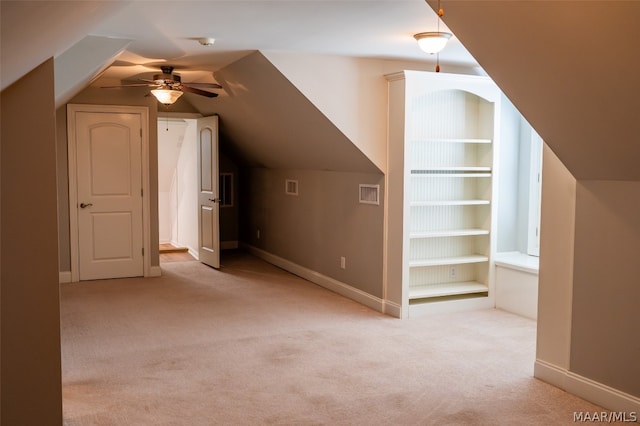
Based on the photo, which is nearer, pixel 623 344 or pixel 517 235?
pixel 623 344

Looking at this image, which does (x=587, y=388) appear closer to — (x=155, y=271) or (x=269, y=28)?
(x=269, y=28)

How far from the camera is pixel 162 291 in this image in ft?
21.7

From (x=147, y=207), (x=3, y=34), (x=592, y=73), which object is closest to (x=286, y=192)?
(x=147, y=207)

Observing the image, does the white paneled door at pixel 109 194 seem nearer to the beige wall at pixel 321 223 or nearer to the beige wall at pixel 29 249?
the beige wall at pixel 321 223

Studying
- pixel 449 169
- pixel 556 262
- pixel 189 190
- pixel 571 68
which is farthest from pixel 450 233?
pixel 189 190

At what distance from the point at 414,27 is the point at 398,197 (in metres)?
1.72

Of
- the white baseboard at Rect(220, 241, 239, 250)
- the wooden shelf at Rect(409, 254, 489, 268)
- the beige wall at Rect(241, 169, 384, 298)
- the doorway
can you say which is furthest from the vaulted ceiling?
the white baseboard at Rect(220, 241, 239, 250)

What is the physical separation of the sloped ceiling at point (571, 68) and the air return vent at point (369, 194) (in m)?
2.39

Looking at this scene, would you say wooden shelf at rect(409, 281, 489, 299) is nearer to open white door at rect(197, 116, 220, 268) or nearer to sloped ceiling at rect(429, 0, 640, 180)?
sloped ceiling at rect(429, 0, 640, 180)

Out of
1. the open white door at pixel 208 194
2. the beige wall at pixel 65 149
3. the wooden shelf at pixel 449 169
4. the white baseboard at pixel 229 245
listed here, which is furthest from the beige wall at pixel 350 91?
the white baseboard at pixel 229 245

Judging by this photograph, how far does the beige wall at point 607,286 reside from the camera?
3.38 m

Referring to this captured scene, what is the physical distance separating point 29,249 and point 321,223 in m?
4.54

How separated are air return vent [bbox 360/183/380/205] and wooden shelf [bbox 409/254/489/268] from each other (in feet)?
2.31

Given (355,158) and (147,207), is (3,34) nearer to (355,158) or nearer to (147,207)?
(355,158)
